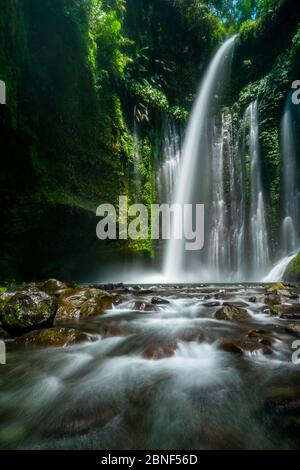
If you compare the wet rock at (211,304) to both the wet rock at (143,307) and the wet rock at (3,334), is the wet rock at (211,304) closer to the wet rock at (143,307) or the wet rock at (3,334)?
the wet rock at (143,307)

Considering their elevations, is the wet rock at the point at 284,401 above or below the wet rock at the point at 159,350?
above

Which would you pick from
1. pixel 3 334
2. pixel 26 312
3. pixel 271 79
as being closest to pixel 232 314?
pixel 26 312

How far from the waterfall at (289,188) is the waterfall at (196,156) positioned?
14.6ft

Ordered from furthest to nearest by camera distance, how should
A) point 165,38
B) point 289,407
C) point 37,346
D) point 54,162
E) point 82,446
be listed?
point 165,38 < point 54,162 < point 37,346 < point 289,407 < point 82,446

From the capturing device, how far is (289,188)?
14242 millimetres

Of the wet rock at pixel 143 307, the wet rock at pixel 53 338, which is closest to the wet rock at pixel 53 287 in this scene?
the wet rock at pixel 143 307

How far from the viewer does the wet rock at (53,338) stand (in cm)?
351

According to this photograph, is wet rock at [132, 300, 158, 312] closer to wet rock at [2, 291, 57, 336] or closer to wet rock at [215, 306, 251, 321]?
wet rock at [215, 306, 251, 321]

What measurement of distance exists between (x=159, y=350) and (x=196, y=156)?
50.9 ft

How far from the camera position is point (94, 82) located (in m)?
12.1
